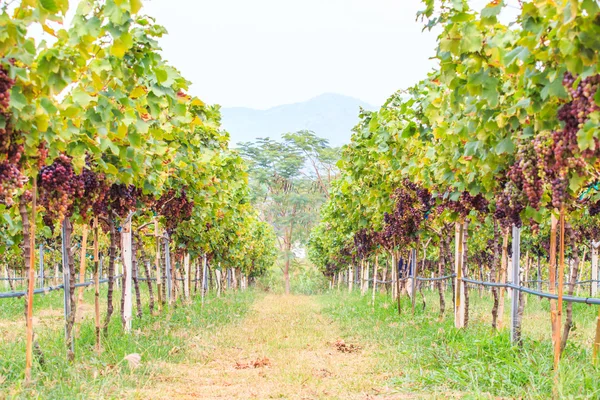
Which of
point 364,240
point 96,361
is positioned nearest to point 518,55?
point 96,361

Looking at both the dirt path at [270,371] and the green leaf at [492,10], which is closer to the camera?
the green leaf at [492,10]

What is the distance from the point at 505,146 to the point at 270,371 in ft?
14.4

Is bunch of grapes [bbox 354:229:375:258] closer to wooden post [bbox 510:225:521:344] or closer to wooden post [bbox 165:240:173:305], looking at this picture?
wooden post [bbox 165:240:173:305]

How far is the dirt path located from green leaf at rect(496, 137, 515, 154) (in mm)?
2728

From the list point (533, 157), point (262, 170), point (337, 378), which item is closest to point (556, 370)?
point (533, 157)

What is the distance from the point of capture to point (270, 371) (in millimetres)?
7242

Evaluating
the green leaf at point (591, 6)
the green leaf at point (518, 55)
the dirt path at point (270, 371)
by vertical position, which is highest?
the green leaf at point (591, 6)

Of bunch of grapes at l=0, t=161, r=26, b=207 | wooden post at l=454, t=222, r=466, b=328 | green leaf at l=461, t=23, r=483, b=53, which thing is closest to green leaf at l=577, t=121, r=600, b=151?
green leaf at l=461, t=23, r=483, b=53

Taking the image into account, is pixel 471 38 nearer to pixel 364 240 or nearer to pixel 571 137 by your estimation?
pixel 571 137

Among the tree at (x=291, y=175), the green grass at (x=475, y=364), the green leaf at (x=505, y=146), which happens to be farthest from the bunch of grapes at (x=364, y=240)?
the tree at (x=291, y=175)

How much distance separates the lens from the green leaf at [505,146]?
4.21m

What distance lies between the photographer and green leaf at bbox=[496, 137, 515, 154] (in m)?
4.21

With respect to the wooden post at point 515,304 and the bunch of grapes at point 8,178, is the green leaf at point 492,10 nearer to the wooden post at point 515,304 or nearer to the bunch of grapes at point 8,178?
the bunch of grapes at point 8,178

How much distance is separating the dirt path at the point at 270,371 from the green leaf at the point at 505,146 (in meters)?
2.73
